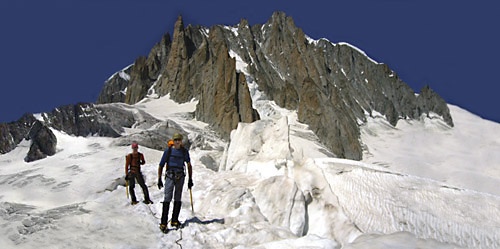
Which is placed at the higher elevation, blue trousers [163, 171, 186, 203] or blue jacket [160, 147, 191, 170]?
blue jacket [160, 147, 191, 170]

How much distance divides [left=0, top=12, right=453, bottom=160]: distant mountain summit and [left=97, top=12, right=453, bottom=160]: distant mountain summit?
7.0 inches

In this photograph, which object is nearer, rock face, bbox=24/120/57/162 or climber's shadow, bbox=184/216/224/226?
climber's shadow, bbox=184/216/224/226

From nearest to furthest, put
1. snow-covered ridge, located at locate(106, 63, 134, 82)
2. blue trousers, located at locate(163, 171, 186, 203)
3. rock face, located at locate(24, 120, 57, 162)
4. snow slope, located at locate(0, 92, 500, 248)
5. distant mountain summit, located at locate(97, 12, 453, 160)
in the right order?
1. snow slope, located at locate(0, 92, 500, 248)
2. blue trousers, located at locate(163, 171, 186, 203)
3. rock face, located at locate(24, 120, 57, 162)
4. distant mountain summit, located at locate(97, 12, 453, 160)
5. snow-covered ridge, located at locate(106, 63, 134, 82)

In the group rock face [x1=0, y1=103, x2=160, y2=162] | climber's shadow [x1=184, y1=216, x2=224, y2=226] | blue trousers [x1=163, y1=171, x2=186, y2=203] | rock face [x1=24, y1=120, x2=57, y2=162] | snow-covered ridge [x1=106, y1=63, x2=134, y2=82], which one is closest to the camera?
blue trousers [x1=163, y1=171, x2=186, y2=203]

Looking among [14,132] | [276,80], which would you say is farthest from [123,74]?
[14,132]

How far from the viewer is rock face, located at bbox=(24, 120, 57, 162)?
46106 millimetres

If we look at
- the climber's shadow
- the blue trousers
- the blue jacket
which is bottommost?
the climber's shadow

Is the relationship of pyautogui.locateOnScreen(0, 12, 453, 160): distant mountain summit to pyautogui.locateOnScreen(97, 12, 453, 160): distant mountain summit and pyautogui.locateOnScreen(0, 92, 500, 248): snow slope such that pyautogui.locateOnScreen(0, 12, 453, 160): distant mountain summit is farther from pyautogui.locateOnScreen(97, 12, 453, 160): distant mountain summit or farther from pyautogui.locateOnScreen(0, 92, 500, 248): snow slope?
pyautogui.locateOnScreen(0, 92, 500, 248): snow slope

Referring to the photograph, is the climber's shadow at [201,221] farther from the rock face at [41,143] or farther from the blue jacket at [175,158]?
the rock face at [41,143]

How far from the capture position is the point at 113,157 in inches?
1540

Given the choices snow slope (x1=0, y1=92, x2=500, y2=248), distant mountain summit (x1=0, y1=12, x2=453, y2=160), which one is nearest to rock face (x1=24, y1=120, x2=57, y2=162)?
distant mountain summit (x1=0, y1=12, x2=453, y2=160)

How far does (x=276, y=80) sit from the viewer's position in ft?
306

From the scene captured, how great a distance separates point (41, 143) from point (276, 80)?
52.5m

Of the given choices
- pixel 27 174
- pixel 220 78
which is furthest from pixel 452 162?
pixel 27 174
